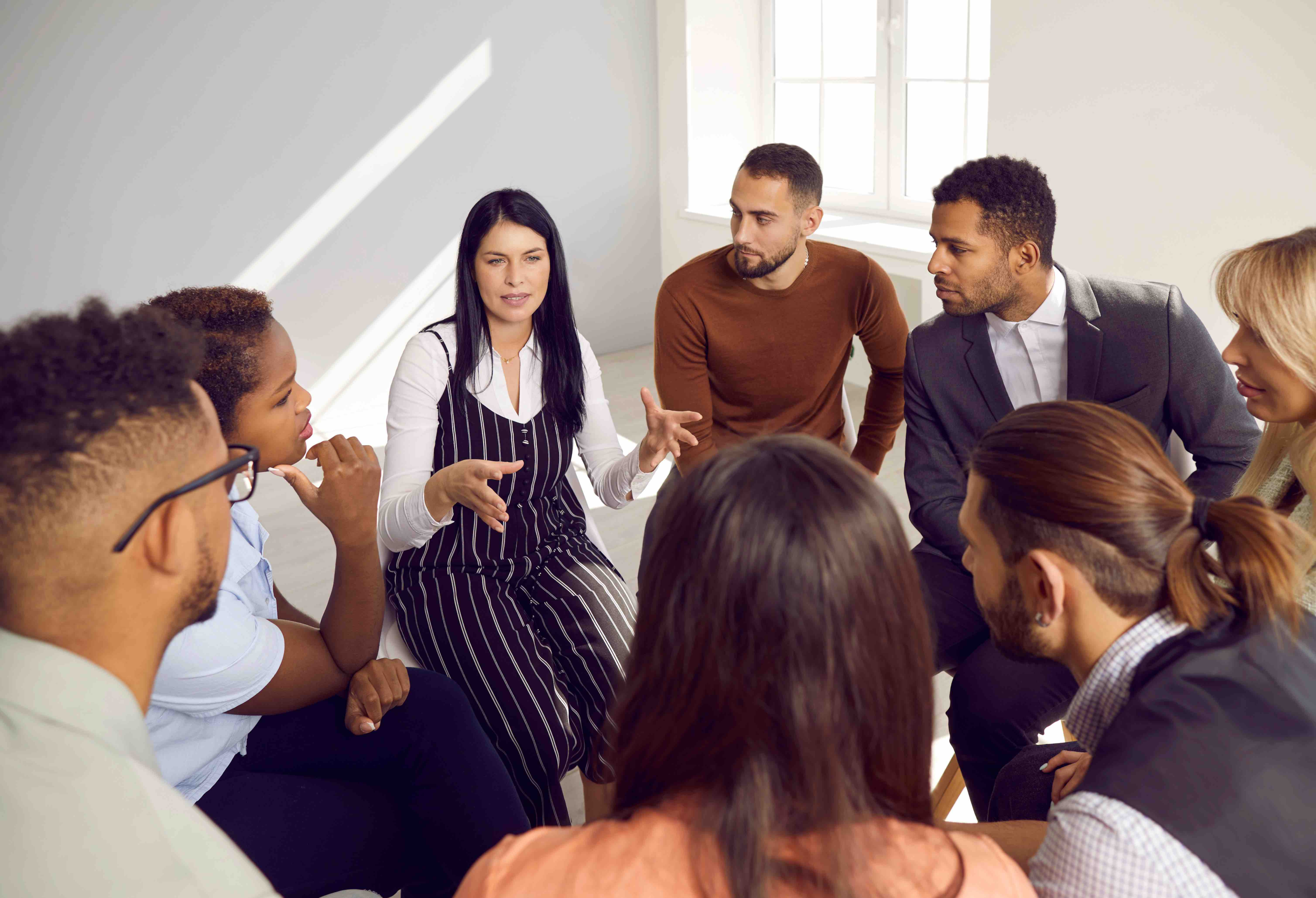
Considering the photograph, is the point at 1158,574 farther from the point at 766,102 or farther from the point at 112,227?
the point at 766,102

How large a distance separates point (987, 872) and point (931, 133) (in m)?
4.10

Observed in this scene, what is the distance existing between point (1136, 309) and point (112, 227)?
3.61m

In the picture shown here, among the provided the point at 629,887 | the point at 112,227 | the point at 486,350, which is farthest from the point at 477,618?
the point at 112,227

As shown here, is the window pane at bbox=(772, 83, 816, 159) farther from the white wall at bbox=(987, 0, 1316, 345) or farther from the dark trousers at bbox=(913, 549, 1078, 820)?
the dark trousers at bbox=(913, 549, 1078, 820)

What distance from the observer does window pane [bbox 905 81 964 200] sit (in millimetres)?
4156

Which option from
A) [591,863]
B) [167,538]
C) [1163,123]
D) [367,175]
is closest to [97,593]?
[167,538]

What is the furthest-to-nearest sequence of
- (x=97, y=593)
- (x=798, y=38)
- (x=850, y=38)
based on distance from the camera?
(x=798, y=38) < (x=850, y=38) < (x=97, y=593)

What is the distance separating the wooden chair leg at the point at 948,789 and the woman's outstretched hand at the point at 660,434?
2.59 feet

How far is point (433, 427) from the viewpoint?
6.58ft

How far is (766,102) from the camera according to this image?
530 cm

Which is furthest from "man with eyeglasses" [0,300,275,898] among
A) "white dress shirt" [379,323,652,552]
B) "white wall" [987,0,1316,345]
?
"white wall" [987,0,1316,345]

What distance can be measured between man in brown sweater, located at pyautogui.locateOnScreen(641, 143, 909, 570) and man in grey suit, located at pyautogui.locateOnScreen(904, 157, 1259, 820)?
0.36m

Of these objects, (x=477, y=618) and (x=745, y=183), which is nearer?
(x=477, y=618)

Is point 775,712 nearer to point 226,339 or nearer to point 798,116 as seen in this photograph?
point 226,339
